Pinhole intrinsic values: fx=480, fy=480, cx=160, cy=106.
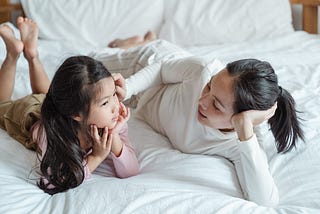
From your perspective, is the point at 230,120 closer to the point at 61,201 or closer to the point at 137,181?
the point at 137,181

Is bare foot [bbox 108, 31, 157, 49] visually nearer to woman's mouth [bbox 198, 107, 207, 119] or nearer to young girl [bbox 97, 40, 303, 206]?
young girl [bbox 97, 40, 303, 206]

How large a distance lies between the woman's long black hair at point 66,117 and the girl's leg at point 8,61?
1.36 ft

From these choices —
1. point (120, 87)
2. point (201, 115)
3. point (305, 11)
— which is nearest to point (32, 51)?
point (120, 87)

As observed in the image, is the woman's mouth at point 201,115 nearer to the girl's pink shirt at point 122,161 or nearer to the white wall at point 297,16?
the girl's pink shirt at point 122,161

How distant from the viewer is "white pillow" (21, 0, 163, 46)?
6.86 feet

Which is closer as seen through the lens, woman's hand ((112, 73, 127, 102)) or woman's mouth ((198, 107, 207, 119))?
woman's mouth ((198, 107, 207, 119))

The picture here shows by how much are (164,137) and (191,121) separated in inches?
5.6

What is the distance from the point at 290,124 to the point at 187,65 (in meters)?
0.34

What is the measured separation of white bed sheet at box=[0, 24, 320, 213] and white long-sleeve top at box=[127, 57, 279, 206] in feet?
0.09

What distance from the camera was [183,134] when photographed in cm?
120

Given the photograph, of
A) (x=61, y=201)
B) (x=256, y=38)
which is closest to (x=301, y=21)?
(x=256, y=38)

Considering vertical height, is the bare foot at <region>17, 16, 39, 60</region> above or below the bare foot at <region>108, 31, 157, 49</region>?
above

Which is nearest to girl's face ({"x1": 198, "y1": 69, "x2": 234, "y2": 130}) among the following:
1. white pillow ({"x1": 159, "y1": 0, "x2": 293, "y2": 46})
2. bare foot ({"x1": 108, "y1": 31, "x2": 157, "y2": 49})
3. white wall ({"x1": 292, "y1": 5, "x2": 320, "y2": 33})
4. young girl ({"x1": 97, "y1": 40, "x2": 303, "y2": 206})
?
young girl ({"x1": 97, "y1": 40, "x2": 303, "y2": 206})

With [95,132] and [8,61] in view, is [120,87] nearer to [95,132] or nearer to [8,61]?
[95,132]
